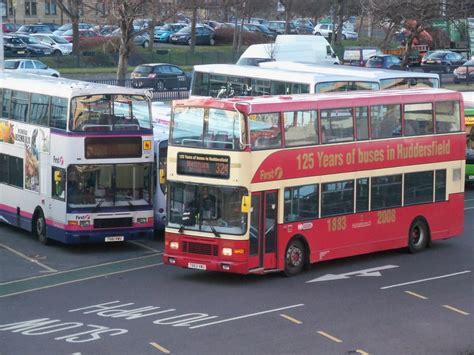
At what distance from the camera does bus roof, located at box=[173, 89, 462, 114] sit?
2094cm

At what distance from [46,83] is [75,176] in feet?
9.47

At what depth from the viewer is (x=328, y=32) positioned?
8394 centimetres

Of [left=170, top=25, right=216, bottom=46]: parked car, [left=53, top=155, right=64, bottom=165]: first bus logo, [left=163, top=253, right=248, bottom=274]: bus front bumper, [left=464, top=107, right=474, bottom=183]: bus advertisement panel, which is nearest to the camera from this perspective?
[left=163, top=253, right=248, bottom=274]: bus front bumper

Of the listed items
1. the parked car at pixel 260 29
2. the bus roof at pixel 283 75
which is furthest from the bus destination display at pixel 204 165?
the parked car at pixel 260 29

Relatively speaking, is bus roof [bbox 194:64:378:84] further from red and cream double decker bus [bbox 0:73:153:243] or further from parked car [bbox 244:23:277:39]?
parked car [bbox 244:23:277:39]

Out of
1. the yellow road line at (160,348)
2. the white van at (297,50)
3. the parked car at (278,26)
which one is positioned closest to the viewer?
the yellow road line at (160,348)

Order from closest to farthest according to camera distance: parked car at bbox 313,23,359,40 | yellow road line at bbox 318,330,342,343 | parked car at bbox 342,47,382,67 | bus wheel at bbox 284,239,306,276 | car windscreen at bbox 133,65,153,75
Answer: yellow road line at bbox 318,330,342,343 < bus wheel at bbox 284,239,306,276 < car windscreen at bbox 133,65,153,75 < parked car at bbox 342,47,382,67 < parked car at bbox 313,23,359,40

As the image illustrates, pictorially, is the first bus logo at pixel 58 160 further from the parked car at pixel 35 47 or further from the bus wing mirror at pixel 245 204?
the parked car at pixel 35 47

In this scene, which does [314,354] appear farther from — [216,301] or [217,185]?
[217,185]

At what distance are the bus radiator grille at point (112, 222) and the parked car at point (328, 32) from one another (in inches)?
2325

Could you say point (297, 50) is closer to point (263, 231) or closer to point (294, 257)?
point (294, 257)

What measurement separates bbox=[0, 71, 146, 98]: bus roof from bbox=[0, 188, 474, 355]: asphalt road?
363 centimetres

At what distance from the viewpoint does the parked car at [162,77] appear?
50750 millimetres

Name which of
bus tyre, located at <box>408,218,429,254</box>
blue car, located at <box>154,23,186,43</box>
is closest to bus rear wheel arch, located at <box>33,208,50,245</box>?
bus tyre, located at <box>408,218,429,254</box>
